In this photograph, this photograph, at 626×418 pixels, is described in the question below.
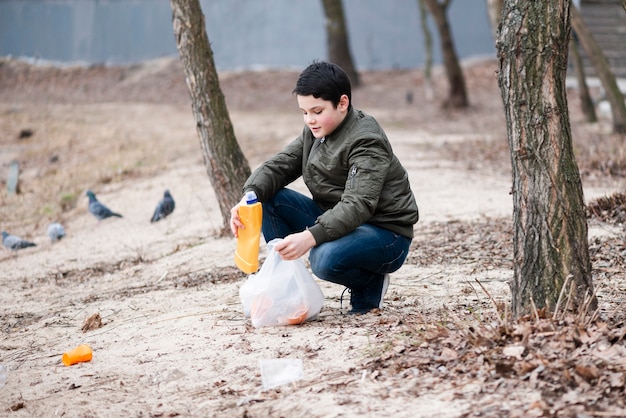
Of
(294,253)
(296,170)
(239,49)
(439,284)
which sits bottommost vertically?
(439,284)

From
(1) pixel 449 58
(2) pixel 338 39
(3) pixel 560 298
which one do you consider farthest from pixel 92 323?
(2) pixel 338 39

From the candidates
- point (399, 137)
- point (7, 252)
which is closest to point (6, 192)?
point (7, 252)

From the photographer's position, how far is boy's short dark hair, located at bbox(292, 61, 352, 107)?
4.26 metres

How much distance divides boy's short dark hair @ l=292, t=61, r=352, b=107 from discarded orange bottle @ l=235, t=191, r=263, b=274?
674 millimetres

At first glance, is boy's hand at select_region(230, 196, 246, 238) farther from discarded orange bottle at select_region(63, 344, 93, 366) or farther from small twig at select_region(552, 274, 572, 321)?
small twig at select_region(552, 274, 572, 321)

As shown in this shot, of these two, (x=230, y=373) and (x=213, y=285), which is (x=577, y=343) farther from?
(x=213, y=285)

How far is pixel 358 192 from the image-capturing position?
4180 mm

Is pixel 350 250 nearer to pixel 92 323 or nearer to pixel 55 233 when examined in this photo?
pixel 92 323

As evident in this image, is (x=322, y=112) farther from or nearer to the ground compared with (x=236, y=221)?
farther from the ground

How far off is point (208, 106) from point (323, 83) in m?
3.04

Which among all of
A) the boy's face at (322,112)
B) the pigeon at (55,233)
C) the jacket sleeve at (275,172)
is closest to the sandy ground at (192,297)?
the pigeon at (55,233)

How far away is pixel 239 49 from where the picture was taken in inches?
1045

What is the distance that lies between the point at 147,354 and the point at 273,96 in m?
18.9

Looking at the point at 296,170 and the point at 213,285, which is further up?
the point at 296,170
